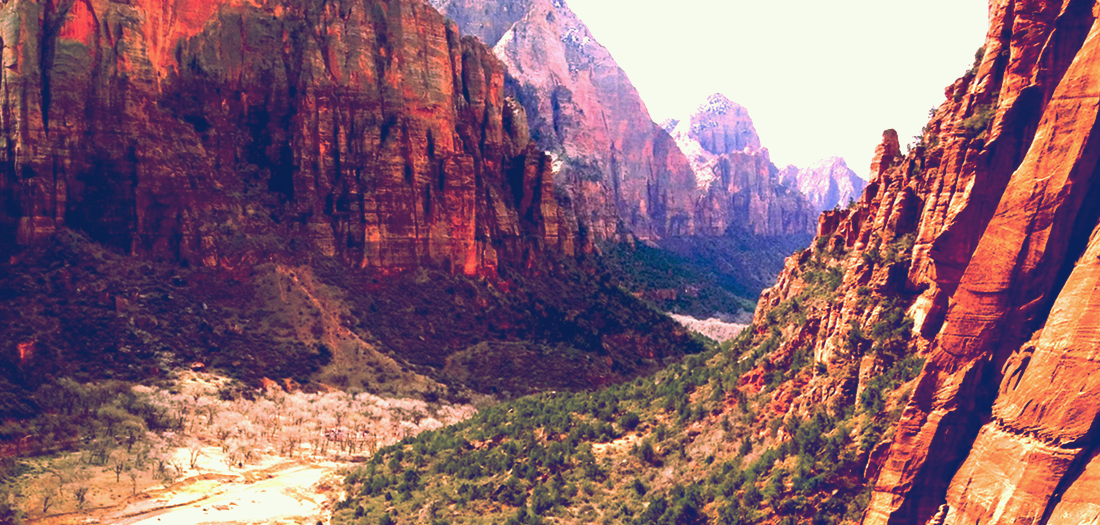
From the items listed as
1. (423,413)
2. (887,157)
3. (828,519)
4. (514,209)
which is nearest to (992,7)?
(887,157)

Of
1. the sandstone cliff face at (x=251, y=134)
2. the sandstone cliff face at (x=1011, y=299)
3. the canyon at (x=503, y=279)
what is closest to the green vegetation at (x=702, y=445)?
the canyon at (x=503, y=279)

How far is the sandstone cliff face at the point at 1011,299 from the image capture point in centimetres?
2412

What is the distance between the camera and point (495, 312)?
375ft

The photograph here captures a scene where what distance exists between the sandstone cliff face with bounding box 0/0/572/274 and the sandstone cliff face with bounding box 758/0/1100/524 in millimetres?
83588

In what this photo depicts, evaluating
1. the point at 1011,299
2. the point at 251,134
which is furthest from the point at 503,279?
the point at 1011,299

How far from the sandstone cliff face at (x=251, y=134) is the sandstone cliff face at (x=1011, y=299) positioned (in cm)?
8359

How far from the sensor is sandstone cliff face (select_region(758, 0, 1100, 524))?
2412cm

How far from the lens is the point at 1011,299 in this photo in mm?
27375

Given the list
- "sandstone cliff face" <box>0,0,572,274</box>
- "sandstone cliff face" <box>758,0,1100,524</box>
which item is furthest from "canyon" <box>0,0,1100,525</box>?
"sandstone cliff face" <box>0,0,572,274</box>

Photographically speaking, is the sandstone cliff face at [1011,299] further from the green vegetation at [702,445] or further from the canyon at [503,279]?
the green vegetation at [702,445]

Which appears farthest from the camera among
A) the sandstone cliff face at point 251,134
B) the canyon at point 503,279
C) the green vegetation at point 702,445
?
the sandstone cliff face at point 251,134

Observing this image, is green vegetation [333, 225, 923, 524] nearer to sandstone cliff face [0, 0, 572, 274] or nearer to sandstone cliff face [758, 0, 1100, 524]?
sandstone cliff face [758, 0, 1100, 524]

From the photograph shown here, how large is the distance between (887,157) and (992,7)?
15200mm

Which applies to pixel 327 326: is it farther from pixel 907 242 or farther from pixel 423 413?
pixel 907 242
